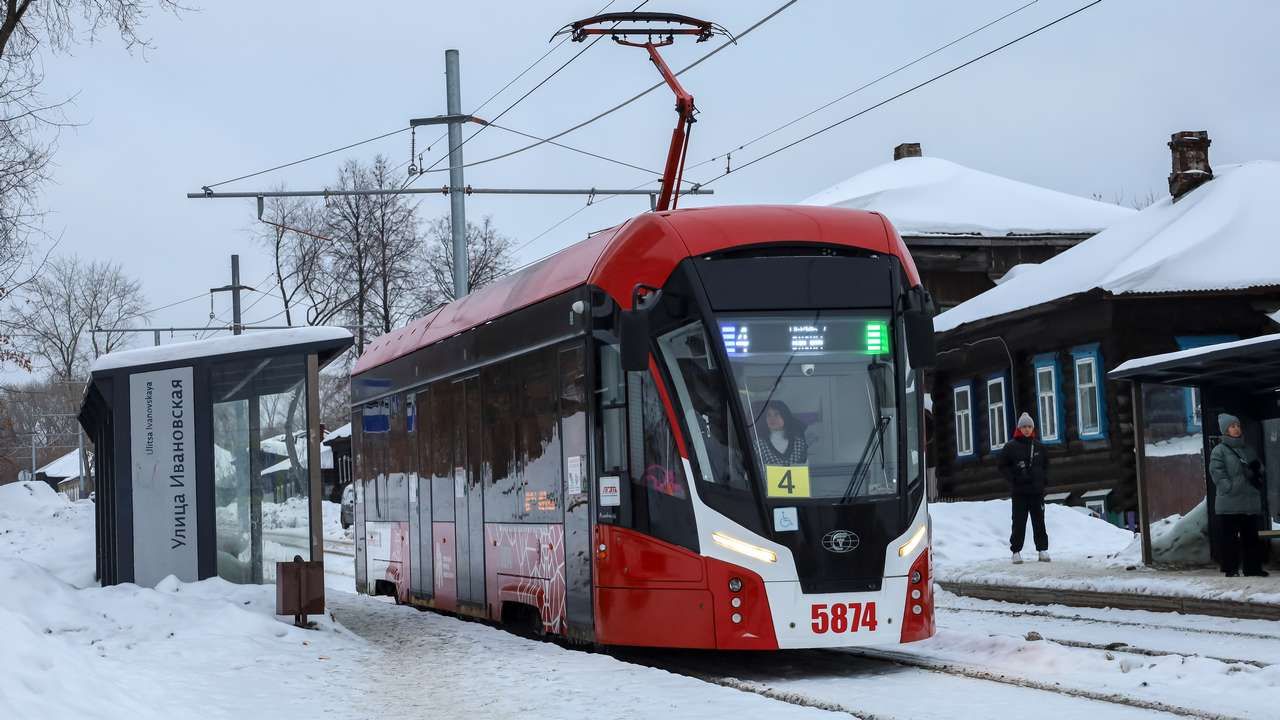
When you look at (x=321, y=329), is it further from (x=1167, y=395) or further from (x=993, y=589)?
(x=1167, y=395)

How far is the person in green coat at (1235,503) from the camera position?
16219 mm

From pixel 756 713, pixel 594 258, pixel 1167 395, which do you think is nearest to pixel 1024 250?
pixel 1167 395

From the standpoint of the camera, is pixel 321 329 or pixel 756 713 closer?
pixel 756 713

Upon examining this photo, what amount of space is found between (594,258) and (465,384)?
143 inches

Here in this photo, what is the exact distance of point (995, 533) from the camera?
25188 millimetres

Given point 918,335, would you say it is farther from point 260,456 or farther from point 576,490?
point 260,456

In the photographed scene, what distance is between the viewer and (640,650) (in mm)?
13445

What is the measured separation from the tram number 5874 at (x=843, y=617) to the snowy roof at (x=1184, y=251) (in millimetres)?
15908

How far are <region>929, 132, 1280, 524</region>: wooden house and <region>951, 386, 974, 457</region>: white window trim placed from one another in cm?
6

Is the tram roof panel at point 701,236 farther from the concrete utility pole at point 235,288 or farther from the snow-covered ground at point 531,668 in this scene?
the concrete utility pole at point 235,288

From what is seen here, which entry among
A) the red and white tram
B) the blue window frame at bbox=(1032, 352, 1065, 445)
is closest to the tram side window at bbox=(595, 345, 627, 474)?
the red and white tram

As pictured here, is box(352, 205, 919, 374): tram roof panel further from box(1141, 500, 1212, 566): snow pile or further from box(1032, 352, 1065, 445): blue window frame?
box(1032, 352, 1065, 445): blue window frame

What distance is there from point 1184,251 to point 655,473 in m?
18.9

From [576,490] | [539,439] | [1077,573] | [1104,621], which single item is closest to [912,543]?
[576,490]
